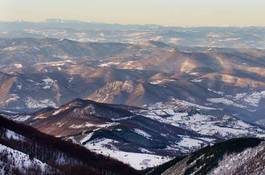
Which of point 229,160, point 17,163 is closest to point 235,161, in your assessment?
point 229,160

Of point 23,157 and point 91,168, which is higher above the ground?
point 23,157

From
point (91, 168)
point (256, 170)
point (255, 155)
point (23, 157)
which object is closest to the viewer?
point (256, 170)

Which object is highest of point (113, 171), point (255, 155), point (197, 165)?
point (255, 155)

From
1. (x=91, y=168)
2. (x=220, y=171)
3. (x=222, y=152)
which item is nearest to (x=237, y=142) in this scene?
(x=222, y=152)

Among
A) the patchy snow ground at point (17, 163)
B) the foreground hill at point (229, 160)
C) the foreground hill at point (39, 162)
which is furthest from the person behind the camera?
the foreground hill at point (39, 162)

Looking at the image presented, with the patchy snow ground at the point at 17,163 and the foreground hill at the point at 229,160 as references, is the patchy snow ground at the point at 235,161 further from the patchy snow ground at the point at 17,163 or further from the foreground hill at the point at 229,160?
the patchy snow ground at the point at 17,163

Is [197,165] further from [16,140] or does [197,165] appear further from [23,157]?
[16,140]

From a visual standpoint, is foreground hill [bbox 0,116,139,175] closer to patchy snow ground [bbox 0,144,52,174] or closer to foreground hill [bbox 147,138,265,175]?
patchy snow ground [bbox 0,144,52,174]

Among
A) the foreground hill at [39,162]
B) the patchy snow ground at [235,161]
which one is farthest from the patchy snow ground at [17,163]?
the patchy snow ground at [235,161]

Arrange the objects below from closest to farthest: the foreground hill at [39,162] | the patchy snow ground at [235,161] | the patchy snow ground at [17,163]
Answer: the patchy snow ground at [235,161] → the patchy snow ground at [17,163] → the foreground hill at [39,162]
